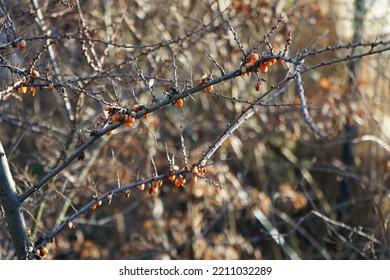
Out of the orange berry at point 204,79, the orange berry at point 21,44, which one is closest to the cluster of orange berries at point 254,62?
the orange berry at point 204,79

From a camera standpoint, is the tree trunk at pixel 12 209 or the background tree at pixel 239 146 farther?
the background tree at pixel 239 146

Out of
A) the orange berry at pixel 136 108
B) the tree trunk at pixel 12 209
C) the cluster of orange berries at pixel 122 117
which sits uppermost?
the orange berry at pixel 136 108

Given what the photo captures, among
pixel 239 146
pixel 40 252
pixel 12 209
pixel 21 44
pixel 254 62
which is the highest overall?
pixel 239 146

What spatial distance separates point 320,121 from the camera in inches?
255

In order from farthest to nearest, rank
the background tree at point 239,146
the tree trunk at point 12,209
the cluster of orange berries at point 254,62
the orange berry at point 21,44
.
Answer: the background tree at point 239,146
the tree trunk at point 12,209
the orange berry at point 21,44
the cluster of orange berries at point 254,62

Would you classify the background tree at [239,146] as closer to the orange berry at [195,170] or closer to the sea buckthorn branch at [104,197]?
the sea buckthorn branch at [104,197]

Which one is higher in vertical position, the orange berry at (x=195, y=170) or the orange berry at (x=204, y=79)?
the orange berry at (x=204, y=79)

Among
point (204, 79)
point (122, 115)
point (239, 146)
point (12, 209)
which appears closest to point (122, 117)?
point (122, 115)

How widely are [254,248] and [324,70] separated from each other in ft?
8.13

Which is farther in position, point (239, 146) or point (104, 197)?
point (239, 146)

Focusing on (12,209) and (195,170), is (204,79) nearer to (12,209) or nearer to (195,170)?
(195,170)

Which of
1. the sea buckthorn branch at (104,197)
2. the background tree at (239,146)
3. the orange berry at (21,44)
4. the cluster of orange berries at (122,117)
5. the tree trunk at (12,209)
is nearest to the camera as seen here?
the cluster of orange berries at (122,117)

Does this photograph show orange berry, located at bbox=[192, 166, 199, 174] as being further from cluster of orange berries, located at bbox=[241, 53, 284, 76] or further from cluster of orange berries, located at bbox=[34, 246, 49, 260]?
cluster of orange berries, located at bbox=[34, 246, 49, 260]

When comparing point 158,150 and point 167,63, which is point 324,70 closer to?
point 158,150
